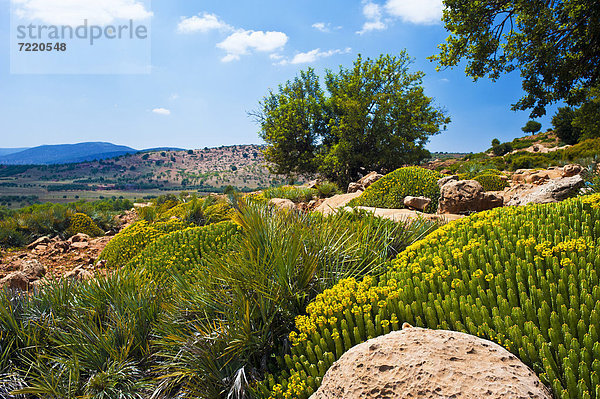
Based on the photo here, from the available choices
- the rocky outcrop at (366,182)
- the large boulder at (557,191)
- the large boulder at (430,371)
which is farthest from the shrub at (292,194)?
the large boulder at (430,371)

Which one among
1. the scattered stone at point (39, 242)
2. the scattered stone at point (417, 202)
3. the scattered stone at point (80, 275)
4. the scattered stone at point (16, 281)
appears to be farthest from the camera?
the scattered stone at point (39, 242)

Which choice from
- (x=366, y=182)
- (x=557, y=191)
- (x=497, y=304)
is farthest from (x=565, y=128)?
(x=497, y=304)

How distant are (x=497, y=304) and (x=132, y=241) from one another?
860 cm

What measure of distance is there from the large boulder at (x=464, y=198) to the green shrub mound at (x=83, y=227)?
13533 millimetres

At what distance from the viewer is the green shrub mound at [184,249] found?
5902 mm

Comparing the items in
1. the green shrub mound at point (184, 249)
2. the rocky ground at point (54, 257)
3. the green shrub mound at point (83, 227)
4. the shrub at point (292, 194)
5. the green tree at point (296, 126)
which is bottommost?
the rocky ground at point (54, 257)

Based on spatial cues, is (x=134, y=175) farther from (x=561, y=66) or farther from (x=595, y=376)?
(x=595, y=376)

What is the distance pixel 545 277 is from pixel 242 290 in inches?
113

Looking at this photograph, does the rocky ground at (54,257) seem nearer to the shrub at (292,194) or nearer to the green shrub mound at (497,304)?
the green shrub mound at (497,304)

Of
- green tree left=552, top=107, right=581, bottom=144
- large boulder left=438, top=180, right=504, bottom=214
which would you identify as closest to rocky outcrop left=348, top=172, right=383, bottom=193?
large boulder left=438, top=180, right=504, bottom=214

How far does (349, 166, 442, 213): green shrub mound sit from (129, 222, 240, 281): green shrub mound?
5.36 metres

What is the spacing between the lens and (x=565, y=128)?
37.9 metres

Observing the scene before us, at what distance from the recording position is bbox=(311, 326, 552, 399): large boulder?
1.93m

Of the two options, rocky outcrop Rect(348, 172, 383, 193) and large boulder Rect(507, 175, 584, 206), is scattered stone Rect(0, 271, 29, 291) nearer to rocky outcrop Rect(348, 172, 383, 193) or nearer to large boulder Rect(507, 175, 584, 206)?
large boulder Rect(507, 175, 584, 206)
